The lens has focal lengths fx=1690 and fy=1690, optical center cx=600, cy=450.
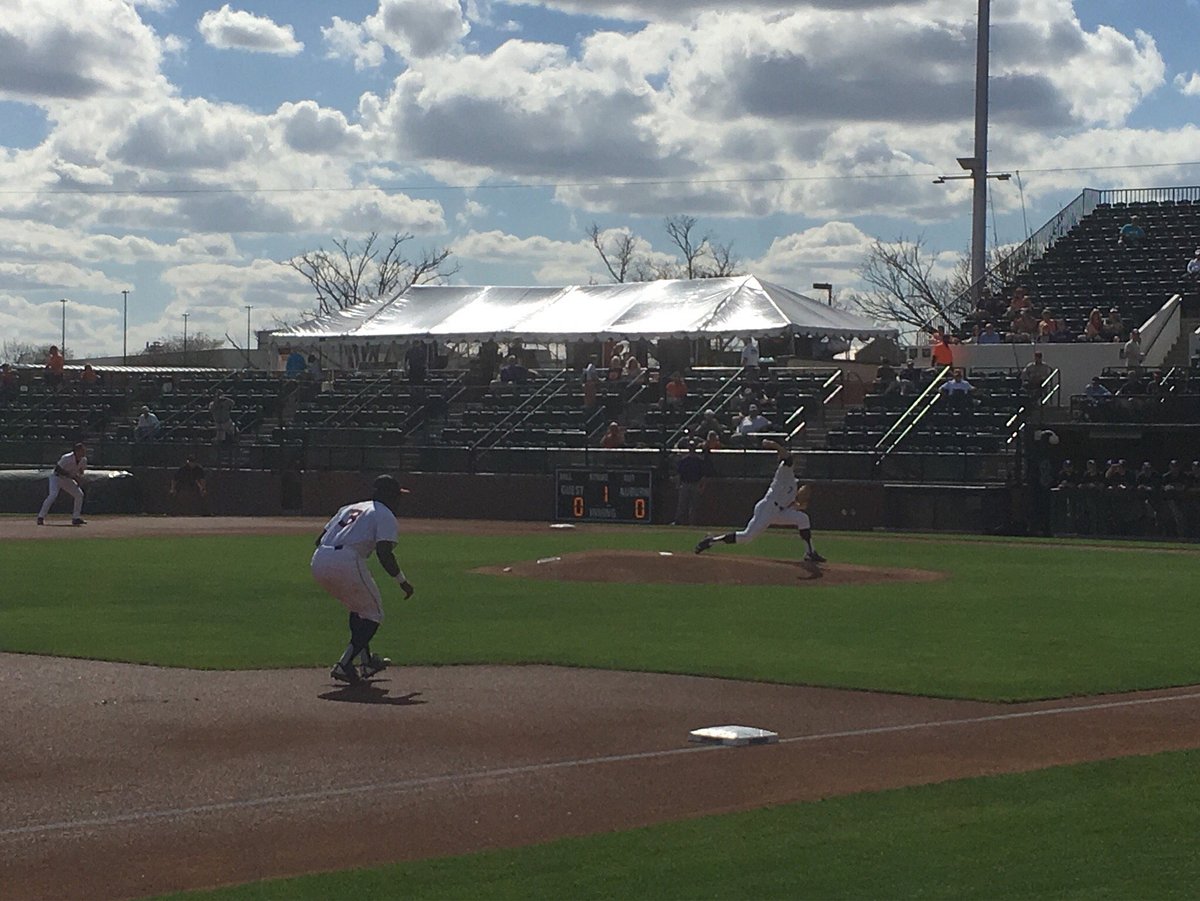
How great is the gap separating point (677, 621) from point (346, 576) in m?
5.62

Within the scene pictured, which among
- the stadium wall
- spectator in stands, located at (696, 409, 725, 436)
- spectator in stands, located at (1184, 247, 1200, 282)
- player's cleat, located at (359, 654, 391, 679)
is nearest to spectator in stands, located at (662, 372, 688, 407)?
spectator in stands, located at (696, 409, 725, 436)

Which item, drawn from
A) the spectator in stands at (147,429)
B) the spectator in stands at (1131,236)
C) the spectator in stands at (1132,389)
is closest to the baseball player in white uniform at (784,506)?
the spectator in stands at (1132,389)

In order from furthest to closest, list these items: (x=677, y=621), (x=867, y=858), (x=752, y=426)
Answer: (x=752, y=426) → (x=677, y=621) → (x=867, y=858)

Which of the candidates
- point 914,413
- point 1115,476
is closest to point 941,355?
point 914,413

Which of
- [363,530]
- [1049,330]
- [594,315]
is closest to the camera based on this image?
[363,530]

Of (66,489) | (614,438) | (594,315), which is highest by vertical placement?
(594,315)

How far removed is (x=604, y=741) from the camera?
11.3 meters

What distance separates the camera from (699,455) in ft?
116

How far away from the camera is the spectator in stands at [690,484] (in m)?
35.1

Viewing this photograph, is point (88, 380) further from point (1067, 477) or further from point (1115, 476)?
point (1115, 476)

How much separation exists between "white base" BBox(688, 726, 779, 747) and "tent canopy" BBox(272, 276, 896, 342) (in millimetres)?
32697

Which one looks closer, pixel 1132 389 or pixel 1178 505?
pixel 1178 505

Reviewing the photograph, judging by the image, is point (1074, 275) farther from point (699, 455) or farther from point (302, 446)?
point (302, 446)

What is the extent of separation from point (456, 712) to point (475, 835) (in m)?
3.59
